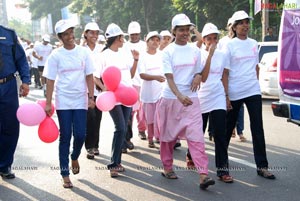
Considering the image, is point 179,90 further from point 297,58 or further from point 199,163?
point 297,58

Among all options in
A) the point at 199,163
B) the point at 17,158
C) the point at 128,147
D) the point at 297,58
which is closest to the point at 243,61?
the point at 297,58

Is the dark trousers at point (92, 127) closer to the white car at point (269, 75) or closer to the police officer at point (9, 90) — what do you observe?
the police officer at point (9, 90)

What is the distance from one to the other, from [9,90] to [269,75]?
23.6 feet

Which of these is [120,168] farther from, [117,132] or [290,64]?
[290,64]

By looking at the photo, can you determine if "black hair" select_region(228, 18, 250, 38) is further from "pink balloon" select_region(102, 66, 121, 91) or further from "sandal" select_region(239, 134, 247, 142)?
"sandal" select_region(239, 134, 247, 142)

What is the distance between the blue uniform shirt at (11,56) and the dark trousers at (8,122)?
140 millimetres

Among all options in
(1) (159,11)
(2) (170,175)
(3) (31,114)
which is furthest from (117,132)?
(1) (159,11)

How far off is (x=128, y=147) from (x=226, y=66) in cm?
240

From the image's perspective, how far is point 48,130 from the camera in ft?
17.5

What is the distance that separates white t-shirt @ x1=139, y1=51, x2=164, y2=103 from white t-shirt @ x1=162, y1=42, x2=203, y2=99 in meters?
1.81

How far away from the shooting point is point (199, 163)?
5020mm

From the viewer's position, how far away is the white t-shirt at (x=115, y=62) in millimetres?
5977

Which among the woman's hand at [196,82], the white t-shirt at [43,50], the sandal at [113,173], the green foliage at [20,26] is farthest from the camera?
the green foliage at [20,26]

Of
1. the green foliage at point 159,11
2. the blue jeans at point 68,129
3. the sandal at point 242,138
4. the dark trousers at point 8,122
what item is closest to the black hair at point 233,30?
the blue jeans at point 68,129
